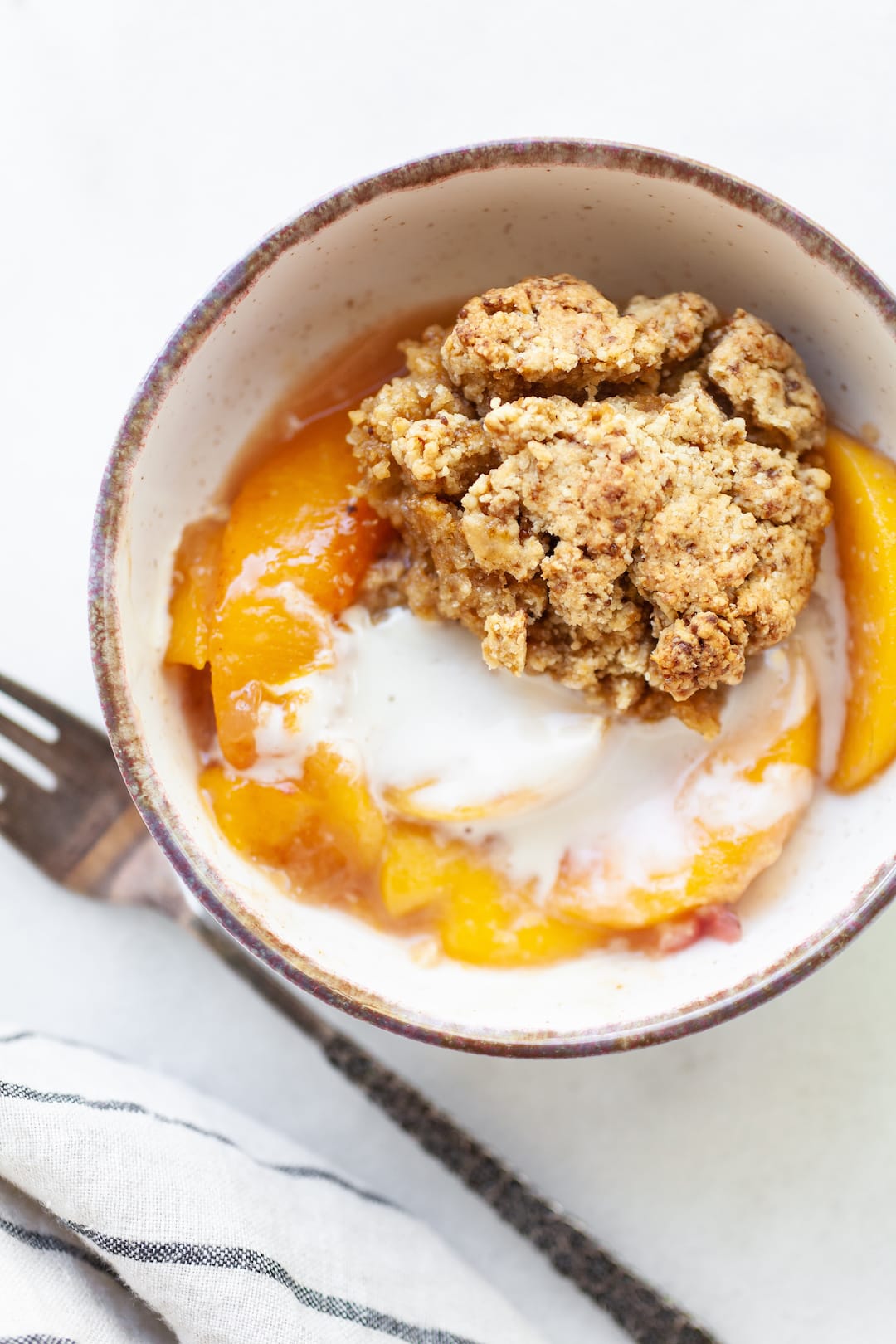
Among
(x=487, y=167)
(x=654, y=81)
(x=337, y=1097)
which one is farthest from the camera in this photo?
(x=337, y=1097)

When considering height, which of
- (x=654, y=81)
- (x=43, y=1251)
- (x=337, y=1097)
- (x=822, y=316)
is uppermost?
(x=654, y=81)

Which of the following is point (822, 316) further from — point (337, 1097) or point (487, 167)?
point (337, 1097)

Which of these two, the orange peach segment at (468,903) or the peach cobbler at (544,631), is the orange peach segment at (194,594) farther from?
the orange peach segment at (468,903)

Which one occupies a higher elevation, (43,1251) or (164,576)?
(164,576)

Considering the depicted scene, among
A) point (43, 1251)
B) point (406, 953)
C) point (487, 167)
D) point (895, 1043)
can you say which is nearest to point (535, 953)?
point (406, 953)

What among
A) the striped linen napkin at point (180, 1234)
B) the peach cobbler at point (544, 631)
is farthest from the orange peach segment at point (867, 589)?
the striped linen napkin at point (180, 1234)

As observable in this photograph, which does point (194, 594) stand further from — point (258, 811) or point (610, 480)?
point (610, 480)
